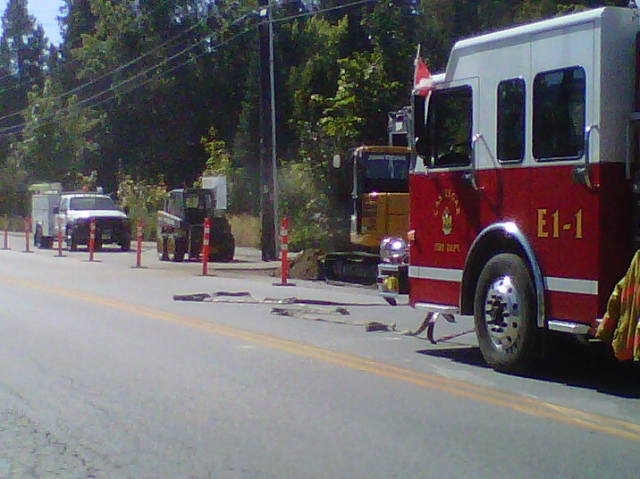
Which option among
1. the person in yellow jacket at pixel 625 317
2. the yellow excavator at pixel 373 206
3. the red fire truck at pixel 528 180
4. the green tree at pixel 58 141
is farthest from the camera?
the green tree at pixel 58 141

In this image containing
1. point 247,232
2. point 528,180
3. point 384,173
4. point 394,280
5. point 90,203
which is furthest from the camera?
point 247,232

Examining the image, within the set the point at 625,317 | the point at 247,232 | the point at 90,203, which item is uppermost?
the point at 90,203

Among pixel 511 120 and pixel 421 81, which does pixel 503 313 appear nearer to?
pixel 511 120

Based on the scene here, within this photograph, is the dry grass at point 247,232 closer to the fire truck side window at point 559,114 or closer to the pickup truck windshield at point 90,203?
the pickup truck windshield at point 90,203

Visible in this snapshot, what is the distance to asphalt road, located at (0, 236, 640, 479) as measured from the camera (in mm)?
7023

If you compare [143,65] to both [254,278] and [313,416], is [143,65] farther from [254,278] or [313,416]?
[313,416]

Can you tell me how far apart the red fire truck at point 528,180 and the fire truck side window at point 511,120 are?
0.01 meters

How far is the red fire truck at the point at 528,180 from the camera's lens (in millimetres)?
8891

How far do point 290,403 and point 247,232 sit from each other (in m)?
31.3

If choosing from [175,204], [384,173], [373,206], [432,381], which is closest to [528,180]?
[432,381]

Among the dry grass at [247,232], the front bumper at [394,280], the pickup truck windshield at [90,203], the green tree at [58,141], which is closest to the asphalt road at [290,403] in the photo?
the front bumper at [394,280]

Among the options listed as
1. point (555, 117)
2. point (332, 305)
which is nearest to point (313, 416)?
point (555, 117)

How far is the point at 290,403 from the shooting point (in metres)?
8.94

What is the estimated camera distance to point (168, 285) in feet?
68.5
